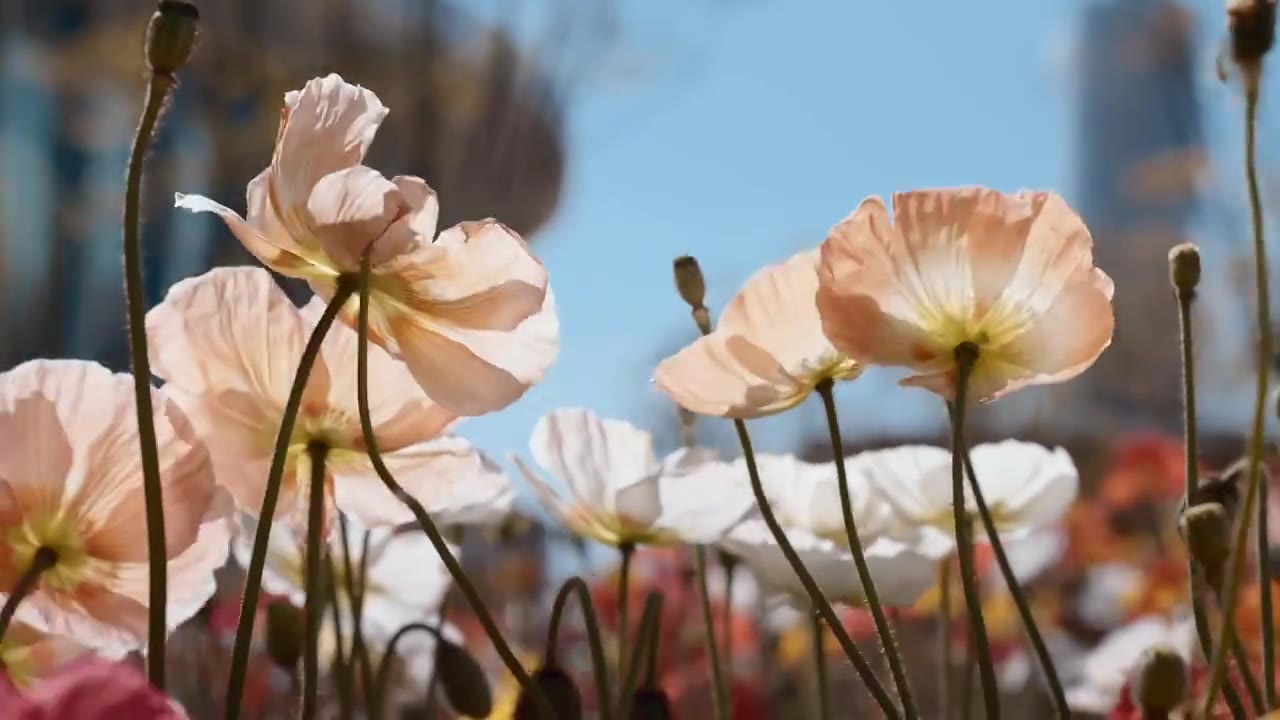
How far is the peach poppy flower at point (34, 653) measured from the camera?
39 centimetres

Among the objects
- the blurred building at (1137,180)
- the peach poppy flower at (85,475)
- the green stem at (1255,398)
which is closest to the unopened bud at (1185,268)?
the green stem at (1255,398)

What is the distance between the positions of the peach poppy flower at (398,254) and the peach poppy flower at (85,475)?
0.16 feet

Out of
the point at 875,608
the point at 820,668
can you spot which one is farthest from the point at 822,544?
the point at 875,608

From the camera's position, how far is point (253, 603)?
0.30 metres

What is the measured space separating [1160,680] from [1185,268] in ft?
0.36

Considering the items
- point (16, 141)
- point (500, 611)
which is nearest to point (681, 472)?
point (500, 611)

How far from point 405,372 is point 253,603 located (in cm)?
9

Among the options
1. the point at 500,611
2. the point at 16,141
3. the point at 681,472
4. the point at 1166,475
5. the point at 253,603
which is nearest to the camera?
the point at 253,603

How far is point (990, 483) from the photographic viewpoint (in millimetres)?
580

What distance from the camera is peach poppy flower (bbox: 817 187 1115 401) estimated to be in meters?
0.34

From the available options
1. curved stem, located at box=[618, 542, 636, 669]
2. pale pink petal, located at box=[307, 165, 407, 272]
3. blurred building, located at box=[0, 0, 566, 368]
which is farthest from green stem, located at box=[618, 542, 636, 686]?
blurred building, located at box=[0, 0, 566, 368]

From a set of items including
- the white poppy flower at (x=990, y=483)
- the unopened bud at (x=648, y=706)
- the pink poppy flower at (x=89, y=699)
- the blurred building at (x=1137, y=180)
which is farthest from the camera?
the blurred building at (x=1137, y=180)

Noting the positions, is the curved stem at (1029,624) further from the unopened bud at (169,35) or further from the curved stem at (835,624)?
the unopened bud at (169,35)

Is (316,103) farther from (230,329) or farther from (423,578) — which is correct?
(423,578)
